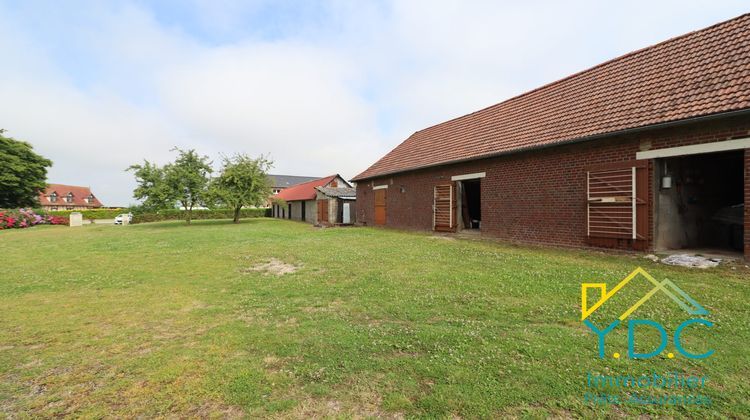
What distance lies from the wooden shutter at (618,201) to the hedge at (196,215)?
42752mm

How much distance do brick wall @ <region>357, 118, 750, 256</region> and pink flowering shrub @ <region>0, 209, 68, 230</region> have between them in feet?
117

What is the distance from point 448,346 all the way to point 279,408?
69.9 inches

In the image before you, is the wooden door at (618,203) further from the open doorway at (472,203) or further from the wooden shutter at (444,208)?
the open doorway at (472,203)

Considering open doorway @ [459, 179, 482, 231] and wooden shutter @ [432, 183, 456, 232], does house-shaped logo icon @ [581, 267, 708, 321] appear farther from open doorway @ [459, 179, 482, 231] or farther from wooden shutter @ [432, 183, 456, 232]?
open doorway @ [459, 179, 482, 231]

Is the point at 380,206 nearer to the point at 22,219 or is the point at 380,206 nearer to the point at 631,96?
the point at 631,96

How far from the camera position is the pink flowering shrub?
27.1 m

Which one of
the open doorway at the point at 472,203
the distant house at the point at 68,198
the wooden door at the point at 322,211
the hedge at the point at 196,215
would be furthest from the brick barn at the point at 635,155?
the distant house at the point at 68,198

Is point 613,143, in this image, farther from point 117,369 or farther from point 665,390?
point 117,369

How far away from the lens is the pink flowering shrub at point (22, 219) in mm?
27094

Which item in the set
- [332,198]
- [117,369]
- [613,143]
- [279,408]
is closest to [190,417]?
[279,408]

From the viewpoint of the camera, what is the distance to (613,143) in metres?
8.94

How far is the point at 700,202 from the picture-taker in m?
9.30

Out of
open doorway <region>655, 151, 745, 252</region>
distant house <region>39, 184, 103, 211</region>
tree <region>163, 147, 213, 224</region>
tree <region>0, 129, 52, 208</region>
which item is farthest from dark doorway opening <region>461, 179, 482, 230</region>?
distant house <region>39, 184, 103, 211</region>

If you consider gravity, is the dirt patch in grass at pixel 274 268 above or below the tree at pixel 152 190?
below
